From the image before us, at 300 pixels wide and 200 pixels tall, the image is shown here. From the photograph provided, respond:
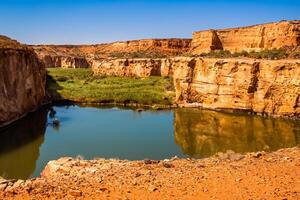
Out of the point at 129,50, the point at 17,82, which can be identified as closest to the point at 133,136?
the point at 17,82

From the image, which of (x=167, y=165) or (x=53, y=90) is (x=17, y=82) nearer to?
(x=53, y=90)

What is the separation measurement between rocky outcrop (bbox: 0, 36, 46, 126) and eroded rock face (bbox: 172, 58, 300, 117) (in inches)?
574

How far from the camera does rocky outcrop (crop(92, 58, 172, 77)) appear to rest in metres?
63.8

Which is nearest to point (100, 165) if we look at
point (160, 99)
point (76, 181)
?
point (76, 181)

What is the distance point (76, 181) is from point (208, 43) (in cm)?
6279

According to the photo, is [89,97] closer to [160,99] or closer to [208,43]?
[160,99]

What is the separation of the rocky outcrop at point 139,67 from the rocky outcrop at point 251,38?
36.5ft

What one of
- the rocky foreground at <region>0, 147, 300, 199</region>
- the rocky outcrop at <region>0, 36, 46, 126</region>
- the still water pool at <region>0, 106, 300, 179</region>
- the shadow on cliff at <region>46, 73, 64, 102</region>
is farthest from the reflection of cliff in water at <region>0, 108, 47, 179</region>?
the shadow on cliff at <region>46, 73, 64, 102</region>

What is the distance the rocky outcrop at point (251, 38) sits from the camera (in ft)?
188

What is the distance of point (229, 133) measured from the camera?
1165 inches

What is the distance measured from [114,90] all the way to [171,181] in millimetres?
38369

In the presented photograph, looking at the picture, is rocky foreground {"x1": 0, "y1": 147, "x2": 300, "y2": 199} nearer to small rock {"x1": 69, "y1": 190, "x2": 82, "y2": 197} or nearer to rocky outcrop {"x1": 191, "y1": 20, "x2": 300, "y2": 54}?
small rock {"x1": 69, "y1": 190, "x2": 82, "y2": 197}

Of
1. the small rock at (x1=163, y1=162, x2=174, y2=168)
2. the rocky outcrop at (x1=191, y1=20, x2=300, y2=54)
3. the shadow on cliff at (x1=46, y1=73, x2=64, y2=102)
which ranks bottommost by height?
the shadow on cliff at (x1=46, y1=73, x2=64, y2=102)

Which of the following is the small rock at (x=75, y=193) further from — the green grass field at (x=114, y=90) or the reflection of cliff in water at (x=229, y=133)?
the green grass field at (x=114, y=90)
